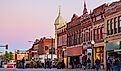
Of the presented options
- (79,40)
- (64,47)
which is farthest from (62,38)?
(79,40)

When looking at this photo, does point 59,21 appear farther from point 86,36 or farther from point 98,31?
point 98,31

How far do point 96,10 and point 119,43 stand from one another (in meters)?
14.0

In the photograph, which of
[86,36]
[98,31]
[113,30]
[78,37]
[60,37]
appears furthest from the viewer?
[60,37]

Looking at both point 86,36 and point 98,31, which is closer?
point 98,31

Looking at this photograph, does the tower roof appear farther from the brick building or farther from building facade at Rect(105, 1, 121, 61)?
building facade at Rect(105, 1, 121, 61)

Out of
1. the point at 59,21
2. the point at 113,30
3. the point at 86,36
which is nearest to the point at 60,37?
the point at 59,21

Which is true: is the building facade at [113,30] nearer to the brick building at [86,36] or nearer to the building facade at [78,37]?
the brick building at [86,36]

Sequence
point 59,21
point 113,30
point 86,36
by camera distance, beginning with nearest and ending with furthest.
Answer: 1. point 113,30
2. point 86,36
3. point 59,21

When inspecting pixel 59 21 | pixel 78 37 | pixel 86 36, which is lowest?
pixel 86 36

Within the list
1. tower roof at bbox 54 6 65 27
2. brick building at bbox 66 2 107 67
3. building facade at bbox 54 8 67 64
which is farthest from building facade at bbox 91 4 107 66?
tower roof at bbox 54 6 65 27

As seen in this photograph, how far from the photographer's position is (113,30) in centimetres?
6738

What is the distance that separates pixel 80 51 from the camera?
283 ft

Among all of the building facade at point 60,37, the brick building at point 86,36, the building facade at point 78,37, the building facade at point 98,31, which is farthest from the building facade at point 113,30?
the building facade at point 60,37

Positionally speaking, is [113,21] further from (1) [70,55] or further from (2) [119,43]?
(1) [70,55]
